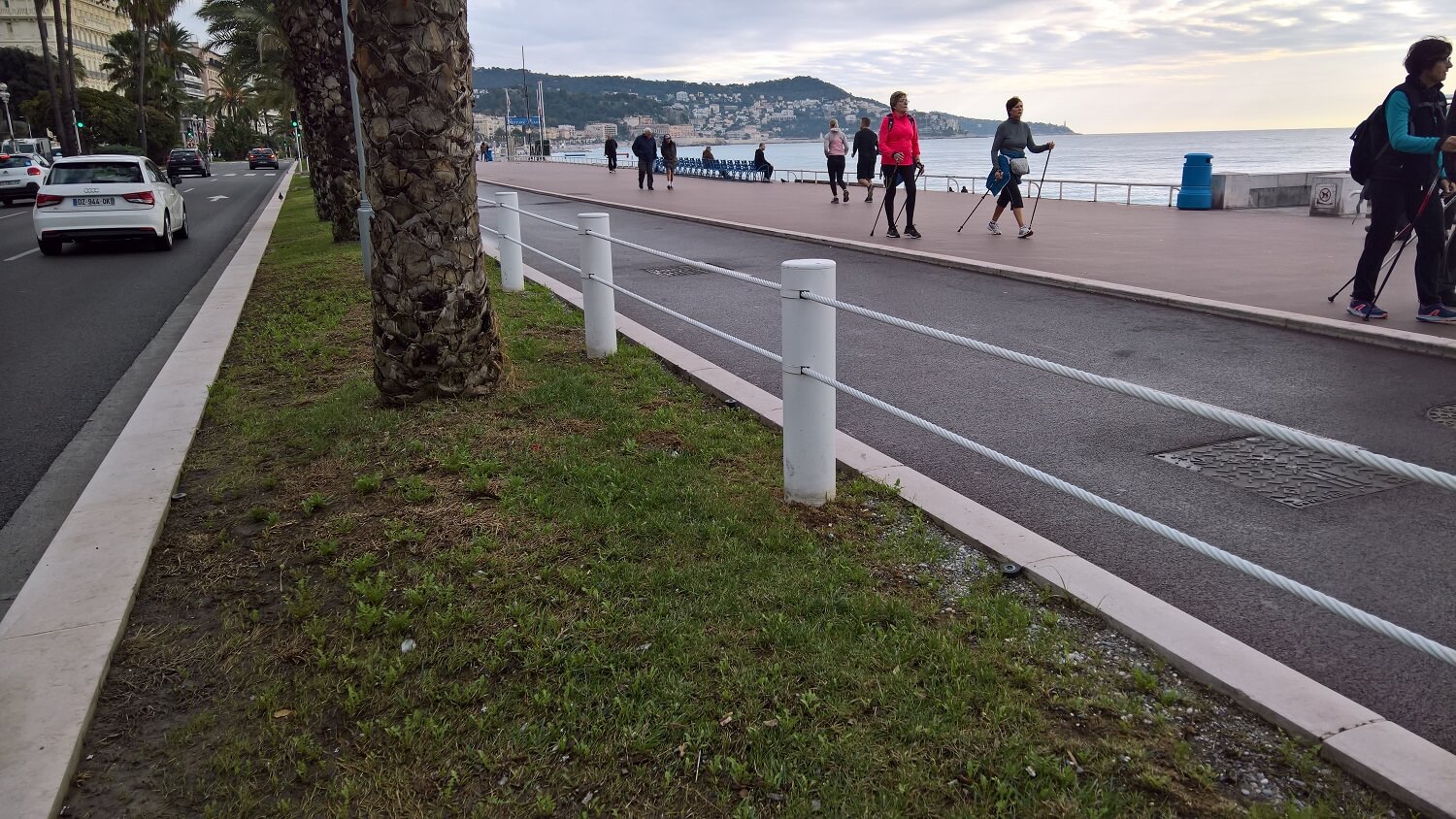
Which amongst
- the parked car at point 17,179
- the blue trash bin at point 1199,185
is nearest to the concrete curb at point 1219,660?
the blue trash bin at point 1199,185

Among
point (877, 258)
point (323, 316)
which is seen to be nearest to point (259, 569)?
point (323, 316)

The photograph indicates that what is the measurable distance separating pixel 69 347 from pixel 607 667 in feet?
27.2

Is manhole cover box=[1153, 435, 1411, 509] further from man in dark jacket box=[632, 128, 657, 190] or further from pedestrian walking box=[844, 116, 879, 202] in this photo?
man in dark jacket box=[632, 128, 657, 190]

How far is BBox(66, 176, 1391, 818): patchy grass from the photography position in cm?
261

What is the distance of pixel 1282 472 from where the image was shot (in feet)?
16.1

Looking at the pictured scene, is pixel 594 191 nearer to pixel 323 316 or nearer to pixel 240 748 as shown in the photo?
pixel 323 316

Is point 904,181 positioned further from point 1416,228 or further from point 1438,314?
point 1438,314

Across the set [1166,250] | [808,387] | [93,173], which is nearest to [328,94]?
[93,173]

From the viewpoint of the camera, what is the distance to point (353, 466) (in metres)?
5.11

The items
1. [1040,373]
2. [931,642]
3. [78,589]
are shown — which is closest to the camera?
[931,642]

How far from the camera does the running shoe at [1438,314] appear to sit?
313 inches

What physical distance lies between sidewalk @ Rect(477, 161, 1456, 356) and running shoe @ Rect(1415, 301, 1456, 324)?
9 centimetres

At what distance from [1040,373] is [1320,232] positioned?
428 inches

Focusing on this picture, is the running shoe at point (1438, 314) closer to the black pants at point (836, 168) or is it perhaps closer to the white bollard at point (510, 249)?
the white bollard at point (510, 249)
